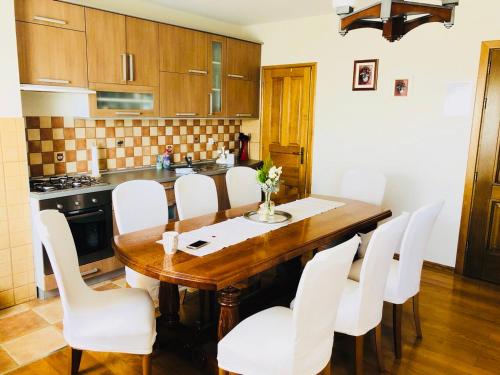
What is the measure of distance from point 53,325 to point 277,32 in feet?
12.8

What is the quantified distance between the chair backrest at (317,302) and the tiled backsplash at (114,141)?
9.36 feet

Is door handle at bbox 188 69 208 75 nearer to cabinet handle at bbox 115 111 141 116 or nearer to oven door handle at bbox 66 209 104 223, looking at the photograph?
cabinet handle at bbox 115 111 141 116

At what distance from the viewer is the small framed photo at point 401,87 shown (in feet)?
13.0

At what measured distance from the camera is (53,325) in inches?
110

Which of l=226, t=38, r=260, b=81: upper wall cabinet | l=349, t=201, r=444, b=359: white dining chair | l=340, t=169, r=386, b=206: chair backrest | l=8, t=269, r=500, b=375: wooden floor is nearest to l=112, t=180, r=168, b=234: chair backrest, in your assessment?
l=8, t=269, r=500, b=375: wooden floor

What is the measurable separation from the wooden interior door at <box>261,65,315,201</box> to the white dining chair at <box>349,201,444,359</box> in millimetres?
2309

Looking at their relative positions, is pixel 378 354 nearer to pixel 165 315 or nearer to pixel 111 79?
pixel 165 315

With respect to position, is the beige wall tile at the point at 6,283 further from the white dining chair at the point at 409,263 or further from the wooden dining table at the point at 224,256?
the white dining chair at the point at 409,263

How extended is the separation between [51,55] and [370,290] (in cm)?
287

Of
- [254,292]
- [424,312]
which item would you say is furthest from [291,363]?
[424,312]

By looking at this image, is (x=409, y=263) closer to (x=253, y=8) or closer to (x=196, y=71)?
→ (x=196, y=71)

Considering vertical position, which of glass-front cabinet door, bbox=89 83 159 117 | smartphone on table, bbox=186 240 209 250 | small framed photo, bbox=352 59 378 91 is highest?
small framed photo, bbox=352 59 378 91

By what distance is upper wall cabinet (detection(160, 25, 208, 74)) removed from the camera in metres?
3.97

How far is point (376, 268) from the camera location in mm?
2020
